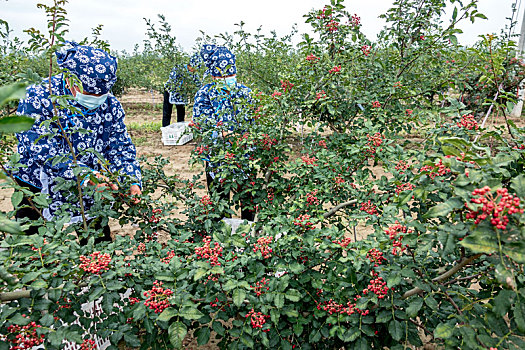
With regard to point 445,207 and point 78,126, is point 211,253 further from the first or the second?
point 78,126

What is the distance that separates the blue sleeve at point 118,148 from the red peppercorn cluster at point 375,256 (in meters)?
1.73

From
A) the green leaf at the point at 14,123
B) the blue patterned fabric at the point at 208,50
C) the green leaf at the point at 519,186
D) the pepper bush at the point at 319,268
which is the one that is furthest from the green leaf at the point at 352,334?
the blue patterned fabric at the point at 208,50

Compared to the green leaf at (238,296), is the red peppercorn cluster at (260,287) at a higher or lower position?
lower

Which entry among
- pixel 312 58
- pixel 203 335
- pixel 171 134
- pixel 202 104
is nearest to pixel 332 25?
pixel 312 58

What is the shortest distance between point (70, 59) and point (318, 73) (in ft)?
5.40

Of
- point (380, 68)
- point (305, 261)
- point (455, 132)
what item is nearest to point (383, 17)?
point (380, 68)

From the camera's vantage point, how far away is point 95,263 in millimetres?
1201

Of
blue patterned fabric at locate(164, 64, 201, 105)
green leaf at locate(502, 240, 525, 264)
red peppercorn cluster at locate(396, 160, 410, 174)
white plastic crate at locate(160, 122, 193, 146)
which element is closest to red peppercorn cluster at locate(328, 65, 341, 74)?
red peppercorn cluster at locate(396, 160, 410, 174)

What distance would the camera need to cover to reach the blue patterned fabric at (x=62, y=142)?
6.59 feet

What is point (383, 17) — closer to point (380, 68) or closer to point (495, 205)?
point (380, 68)

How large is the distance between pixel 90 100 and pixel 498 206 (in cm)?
227

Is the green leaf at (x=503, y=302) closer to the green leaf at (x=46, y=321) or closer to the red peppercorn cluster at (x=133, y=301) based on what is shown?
the red peppercorn cluster at (x=133, y=301)

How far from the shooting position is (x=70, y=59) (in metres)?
1.98

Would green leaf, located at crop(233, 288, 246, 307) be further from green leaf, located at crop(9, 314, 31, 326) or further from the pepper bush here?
green leaf, located at crop(9, 314, 31, 326)
